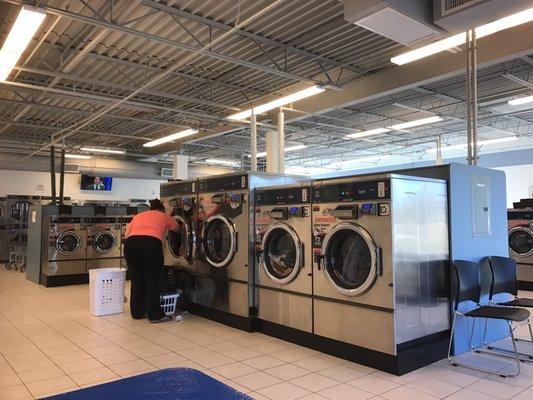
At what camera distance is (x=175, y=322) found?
5668 millimetres

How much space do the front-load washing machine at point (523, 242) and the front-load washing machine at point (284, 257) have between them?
206 inches

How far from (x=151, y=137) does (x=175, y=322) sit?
893cm

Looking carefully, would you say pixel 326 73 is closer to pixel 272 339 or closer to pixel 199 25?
pixel 199 25

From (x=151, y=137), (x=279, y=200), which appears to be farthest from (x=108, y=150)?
(x=279, y=200)

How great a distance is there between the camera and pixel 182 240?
6.42 meters

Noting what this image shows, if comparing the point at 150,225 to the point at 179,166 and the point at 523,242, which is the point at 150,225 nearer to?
the point at 523,242

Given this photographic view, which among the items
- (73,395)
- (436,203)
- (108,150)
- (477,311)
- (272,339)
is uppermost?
(108,150)

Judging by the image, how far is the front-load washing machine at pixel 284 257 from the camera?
15.1 feet

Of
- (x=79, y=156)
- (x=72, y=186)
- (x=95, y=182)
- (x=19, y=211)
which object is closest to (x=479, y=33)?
(x=79, y=156)

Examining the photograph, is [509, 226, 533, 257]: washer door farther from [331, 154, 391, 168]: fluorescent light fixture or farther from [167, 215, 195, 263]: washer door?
[331, 154, 391, 168]: fluorescent light fixture

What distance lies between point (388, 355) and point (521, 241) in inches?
222

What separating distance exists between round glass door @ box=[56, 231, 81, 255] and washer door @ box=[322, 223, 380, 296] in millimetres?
6228

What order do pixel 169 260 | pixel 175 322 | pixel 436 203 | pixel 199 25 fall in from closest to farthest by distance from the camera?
pixel 436 203, pixel 175 322, pixel 199 25, pixel 169 260

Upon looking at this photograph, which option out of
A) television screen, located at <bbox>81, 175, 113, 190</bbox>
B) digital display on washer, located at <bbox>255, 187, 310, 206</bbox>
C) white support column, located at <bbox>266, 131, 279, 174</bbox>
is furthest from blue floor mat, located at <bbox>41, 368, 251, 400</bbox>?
television screen, located at <bbox>81, 175, 113, 190</bbox>
